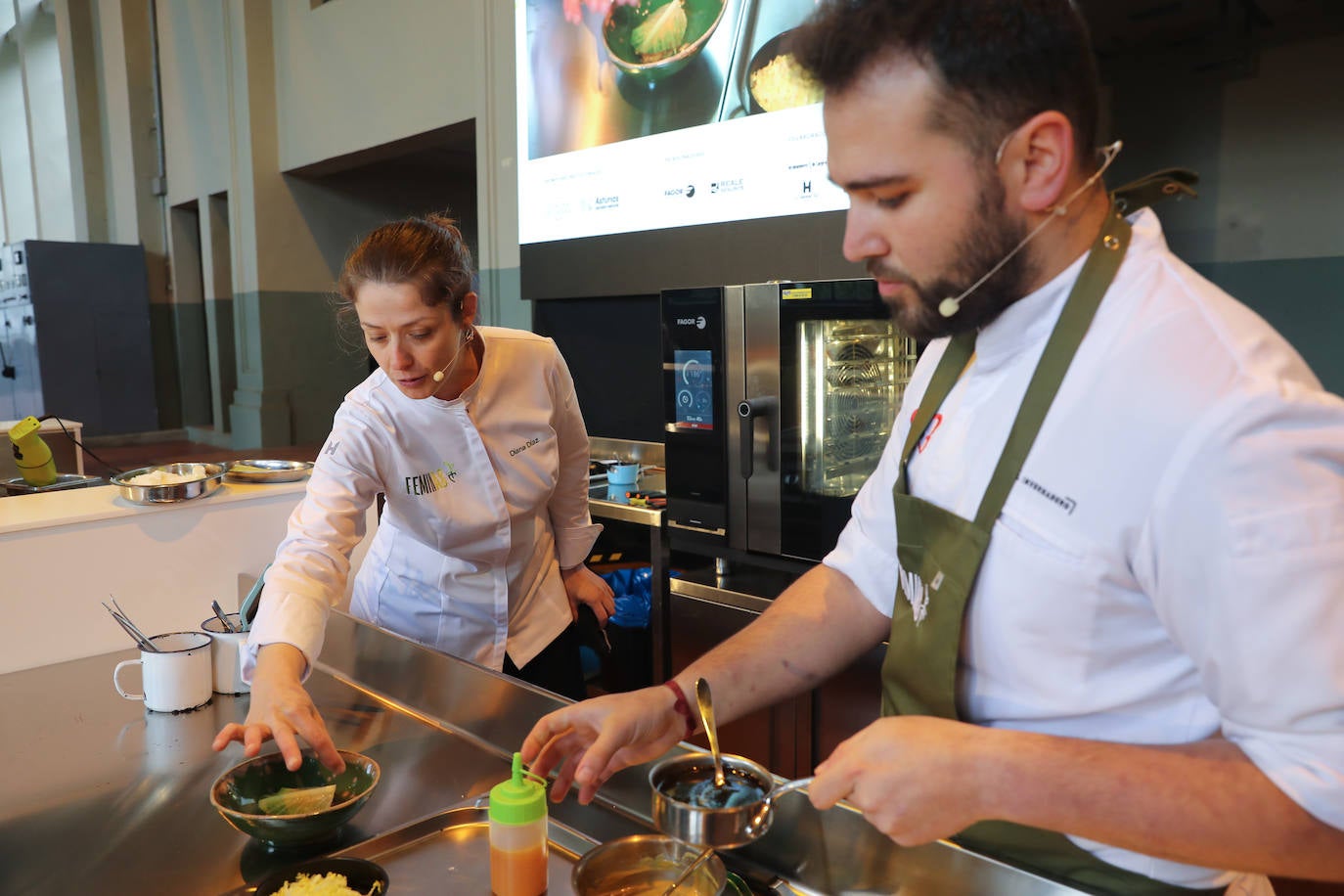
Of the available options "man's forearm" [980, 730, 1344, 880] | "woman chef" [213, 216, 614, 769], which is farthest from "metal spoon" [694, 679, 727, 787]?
"woman chef" [213, 216, 614, 769]

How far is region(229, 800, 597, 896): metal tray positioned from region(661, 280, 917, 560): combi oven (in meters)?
1.63

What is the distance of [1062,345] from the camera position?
2.82 feet

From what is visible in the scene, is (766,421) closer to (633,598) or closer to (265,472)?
(633,598)

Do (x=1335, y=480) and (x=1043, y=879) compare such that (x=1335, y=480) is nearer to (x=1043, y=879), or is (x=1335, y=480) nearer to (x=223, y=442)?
(x=1043, y=879)

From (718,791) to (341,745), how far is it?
0.62 metres

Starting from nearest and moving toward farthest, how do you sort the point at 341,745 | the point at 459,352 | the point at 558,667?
1. the point at 341,745
2. the point at 459,352
3. the point at 558,667

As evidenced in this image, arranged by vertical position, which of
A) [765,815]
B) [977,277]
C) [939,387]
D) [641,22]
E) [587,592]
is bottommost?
[587,592]

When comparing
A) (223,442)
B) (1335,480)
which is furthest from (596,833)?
(223,442)

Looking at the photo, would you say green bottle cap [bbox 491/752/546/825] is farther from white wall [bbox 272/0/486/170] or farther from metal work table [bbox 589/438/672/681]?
white wall [bbox 272/0/486/170]

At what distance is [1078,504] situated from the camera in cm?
82

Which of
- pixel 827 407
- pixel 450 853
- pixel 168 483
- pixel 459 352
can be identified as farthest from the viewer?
pixel 827 407

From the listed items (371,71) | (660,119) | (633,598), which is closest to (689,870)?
(633,598)

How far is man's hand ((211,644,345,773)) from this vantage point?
1.13 metres

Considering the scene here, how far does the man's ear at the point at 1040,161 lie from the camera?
2.67 feet
